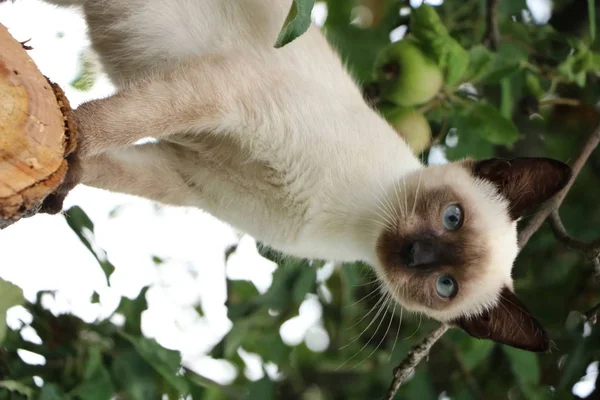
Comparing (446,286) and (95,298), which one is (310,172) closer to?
(446,286)

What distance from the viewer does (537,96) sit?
2.12 meters

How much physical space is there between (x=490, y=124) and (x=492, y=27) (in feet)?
1.15

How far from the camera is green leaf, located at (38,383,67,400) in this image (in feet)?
4.92

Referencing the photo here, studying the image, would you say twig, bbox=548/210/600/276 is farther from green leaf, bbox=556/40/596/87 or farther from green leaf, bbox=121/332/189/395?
green leaf, bbox=121/332/189/395

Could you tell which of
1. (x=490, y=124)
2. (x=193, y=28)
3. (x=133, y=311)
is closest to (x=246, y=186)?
(x=193, y=28)

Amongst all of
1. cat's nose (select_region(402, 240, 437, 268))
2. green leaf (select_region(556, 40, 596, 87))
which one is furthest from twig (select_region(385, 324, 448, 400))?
green leaf (select_region(556, 40, 596, 87))

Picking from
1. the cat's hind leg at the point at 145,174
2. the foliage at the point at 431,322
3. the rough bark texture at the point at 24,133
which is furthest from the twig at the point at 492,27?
the rough bark texture at the point at 24,133

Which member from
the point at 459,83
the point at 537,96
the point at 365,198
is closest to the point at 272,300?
the point at 365,198

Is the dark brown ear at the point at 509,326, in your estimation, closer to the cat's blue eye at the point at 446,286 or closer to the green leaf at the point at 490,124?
the cat's blue eye at the point at 446,286

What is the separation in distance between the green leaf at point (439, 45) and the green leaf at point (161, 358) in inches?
40.1

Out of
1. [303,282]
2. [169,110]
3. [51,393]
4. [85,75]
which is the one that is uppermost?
[169,110]

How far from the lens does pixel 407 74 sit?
1764 millimetres

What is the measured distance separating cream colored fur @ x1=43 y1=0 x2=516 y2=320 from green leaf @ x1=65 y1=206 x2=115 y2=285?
0.09 meters

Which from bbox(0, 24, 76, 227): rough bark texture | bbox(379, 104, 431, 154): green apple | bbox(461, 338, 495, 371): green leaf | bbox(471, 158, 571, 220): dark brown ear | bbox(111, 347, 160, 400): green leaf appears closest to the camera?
bbox(0, 24, 76, 227): rough bark texture
